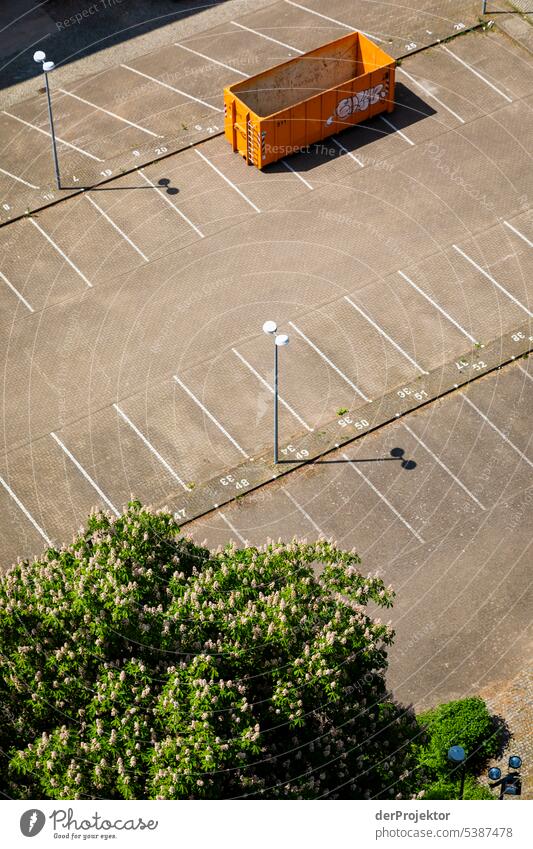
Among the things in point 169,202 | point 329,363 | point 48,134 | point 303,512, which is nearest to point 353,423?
point 329,363

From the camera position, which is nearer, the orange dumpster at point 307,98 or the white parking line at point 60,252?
the white parking line at point 60,252

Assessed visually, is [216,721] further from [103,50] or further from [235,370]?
[103,50]

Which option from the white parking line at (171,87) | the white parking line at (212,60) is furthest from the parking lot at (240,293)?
the white parking line at (212,60)

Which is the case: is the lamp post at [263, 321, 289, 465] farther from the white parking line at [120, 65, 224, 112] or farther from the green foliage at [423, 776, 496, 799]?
the white parking line at [120, 65, 224, 112]

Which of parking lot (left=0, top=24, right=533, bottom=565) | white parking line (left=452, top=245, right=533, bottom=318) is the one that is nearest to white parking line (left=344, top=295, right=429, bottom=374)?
parking lot (left=0, top=24, right=533, bottom=565)

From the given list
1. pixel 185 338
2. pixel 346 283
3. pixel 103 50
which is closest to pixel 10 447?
pixel 185 338

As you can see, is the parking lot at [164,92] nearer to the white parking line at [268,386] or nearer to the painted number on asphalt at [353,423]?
the white parking line at [268,386]
